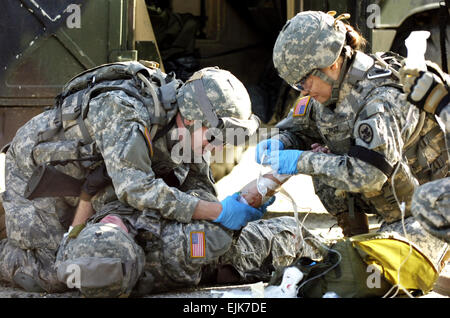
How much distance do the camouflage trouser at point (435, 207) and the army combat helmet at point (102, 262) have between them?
1407mm

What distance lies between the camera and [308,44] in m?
3.97

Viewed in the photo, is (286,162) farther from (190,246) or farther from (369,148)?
(190,246)

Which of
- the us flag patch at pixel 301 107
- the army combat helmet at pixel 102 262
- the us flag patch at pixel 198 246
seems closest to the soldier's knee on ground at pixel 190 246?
the us flag patch at pixel 198 246

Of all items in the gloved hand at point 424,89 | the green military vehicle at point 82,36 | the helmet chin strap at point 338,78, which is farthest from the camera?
the green military vehicle at point 82,36

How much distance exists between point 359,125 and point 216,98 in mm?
768

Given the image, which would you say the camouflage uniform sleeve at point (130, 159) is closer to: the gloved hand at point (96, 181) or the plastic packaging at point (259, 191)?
the gloved hand at point (96, 181)

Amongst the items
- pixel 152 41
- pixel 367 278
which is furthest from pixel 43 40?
pixel 367 278

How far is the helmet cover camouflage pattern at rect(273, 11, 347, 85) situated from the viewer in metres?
3.96

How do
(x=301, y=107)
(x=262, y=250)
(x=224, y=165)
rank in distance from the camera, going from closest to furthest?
1. (x=262, y=250)
2. (x=301, y=107)
3. (x=224, y=165)

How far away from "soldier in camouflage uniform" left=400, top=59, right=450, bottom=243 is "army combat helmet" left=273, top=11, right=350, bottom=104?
2.07ft

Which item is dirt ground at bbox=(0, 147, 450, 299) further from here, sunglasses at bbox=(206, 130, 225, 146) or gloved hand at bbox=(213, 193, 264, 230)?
sunglasses at bbox=(206, 130, 225, 146)

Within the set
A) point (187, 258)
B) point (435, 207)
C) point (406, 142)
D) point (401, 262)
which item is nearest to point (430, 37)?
point (406, 142)

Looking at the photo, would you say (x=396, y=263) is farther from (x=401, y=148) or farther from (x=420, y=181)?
(x=420, y=181)

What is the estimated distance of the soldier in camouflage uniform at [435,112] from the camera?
3.35 metres
